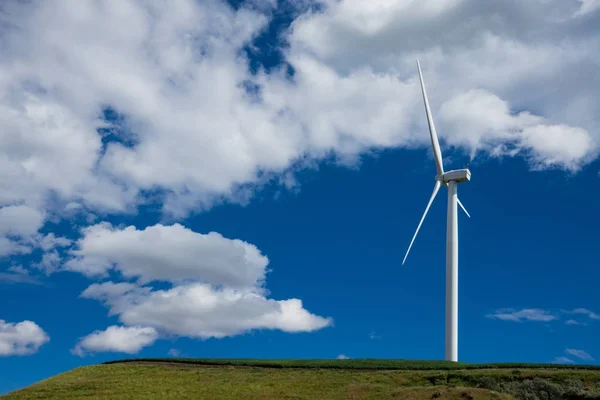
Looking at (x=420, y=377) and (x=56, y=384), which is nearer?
(x=420, y=377)

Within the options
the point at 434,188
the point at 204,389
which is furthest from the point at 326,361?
the point at 434,188

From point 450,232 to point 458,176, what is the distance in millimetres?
7567

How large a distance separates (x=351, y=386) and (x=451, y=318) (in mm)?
17690

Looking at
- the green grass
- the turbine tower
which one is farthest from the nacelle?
the green grass

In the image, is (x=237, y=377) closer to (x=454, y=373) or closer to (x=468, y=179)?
(x=454, y=373)

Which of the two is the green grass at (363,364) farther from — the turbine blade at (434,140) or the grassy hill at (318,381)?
the turbine blade at (434,140)

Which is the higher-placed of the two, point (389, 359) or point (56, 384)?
point (389, 359)

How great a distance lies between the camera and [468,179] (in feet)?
269

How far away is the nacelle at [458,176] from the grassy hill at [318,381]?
75.5ft

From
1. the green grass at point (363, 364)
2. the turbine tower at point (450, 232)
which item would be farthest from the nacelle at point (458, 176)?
the green grass at point (363, 364)

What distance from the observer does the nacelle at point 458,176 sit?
81.5 metres

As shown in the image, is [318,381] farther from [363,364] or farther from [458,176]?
[458,176]

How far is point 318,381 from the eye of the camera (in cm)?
6669

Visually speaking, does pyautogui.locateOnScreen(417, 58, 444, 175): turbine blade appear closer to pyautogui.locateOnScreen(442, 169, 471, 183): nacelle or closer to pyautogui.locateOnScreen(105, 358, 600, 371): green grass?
pyautogui.locateOnScreen(442, 169, 471, 183): nacelle
